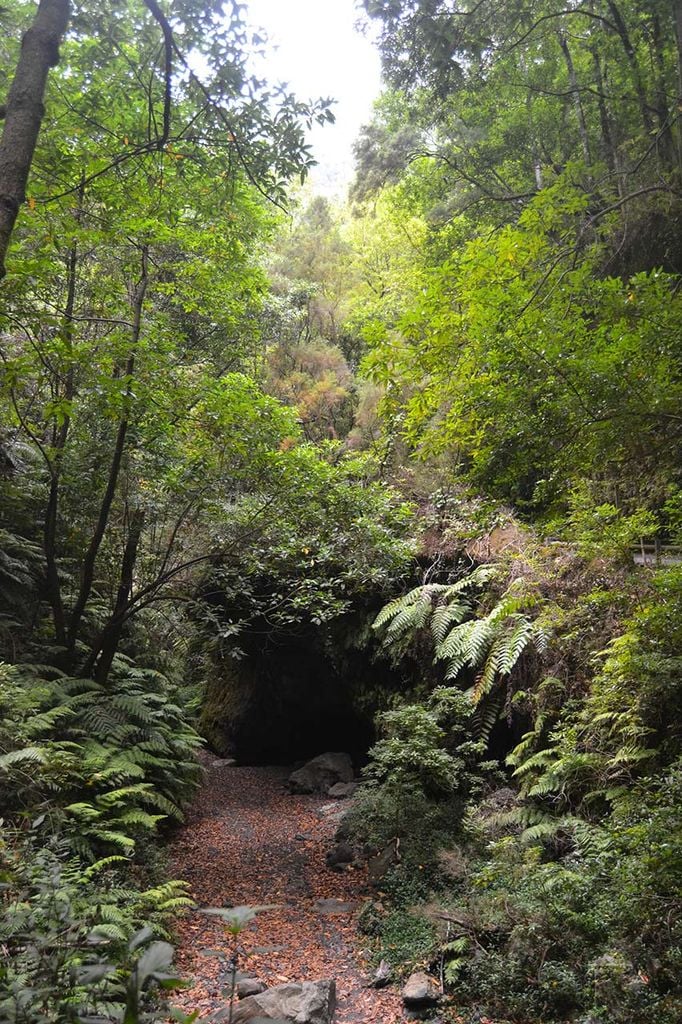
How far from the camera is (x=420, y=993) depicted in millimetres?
4629

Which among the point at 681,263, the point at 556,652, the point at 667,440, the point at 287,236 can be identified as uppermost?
the point at 287,236

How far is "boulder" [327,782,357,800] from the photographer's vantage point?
33.3 ft

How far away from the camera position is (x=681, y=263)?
29.5ft

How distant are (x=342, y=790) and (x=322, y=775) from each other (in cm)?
86

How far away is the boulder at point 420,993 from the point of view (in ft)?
15.1

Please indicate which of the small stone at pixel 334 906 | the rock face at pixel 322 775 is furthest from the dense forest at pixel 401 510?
the rock face at pixel 322 775

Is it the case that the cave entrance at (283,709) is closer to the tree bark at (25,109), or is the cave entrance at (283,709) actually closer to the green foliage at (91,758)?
the green foliage at (91,758)

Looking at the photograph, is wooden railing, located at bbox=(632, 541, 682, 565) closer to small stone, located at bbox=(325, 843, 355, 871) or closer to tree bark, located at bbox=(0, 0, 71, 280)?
small stone, located at bbox=(325, 843, 355, 871)

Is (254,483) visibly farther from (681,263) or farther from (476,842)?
(681,263)

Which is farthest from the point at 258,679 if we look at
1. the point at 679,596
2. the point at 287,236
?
the point at 287,236

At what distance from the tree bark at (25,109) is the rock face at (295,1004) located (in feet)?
15.5

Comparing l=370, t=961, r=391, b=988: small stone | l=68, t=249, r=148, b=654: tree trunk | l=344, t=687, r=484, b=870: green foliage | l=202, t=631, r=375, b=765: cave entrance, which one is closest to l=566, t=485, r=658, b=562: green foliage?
l=344, t=687, r=484, b=870: green foliage

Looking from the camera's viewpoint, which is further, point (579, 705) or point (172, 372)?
point (172, 372)

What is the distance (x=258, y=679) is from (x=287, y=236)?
14.1m
